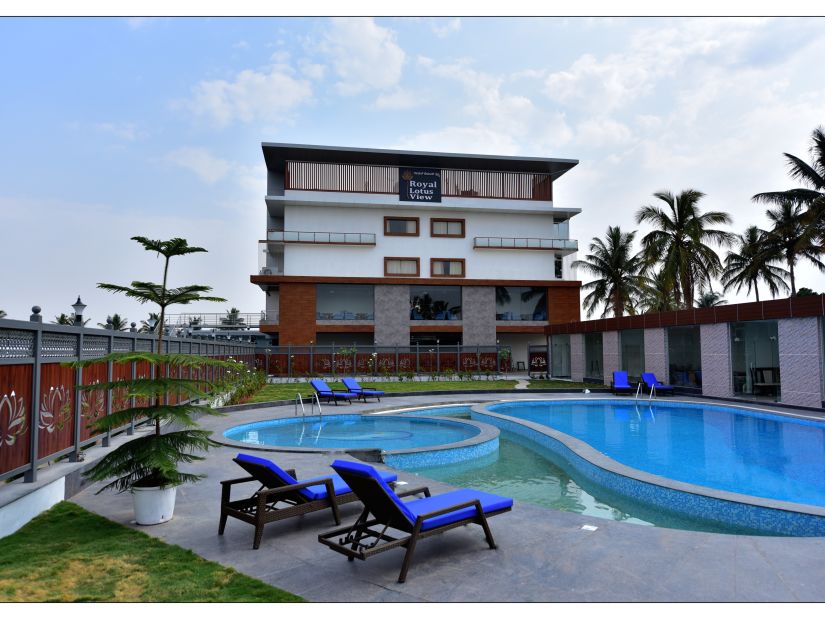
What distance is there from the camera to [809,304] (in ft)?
52.4

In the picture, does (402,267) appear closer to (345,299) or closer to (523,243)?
(345,299)

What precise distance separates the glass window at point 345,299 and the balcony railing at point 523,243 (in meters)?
9.54

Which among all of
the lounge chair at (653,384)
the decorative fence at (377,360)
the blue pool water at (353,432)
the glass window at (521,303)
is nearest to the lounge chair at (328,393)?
the blue pool water at (353,432)

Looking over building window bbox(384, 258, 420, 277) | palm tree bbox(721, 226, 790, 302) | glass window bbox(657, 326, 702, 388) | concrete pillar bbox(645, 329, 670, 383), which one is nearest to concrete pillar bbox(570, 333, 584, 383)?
concrete pillar bbox(645, 329, 670, 383)

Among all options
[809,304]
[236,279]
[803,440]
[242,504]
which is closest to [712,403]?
[809,304]

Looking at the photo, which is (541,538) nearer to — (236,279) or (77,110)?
(77,110)

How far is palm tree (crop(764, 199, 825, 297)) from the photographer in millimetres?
27703

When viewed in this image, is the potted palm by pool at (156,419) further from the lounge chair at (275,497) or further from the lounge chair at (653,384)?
the lounge chair at (653,384)

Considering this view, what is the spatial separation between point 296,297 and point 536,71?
28339 millimetres

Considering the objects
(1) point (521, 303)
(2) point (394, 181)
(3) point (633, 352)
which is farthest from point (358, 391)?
(2) point (394, 181)

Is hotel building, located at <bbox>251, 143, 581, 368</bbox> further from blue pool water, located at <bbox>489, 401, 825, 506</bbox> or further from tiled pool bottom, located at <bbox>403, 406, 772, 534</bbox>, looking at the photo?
tiled pool bottom, located at <bbox>403, 406, 772, 534</bbox>

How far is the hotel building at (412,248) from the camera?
4172 centimetres

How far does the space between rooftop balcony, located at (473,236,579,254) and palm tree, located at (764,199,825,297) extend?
13706mm

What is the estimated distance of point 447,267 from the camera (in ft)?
144
